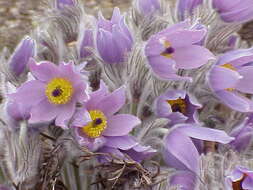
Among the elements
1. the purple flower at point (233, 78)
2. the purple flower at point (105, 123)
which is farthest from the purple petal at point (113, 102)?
the purple flower at point (233, 78)

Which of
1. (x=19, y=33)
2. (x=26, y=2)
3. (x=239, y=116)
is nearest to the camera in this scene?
(x=239, y=116)

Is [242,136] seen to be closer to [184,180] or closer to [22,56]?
[184,180]

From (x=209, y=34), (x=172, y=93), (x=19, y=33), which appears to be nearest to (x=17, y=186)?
(x=172, y=93)

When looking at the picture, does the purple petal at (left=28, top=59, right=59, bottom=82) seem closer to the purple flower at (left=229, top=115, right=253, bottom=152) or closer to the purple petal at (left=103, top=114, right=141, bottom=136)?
the purple petal at (left=103, top=114, right=141, bottom=136)

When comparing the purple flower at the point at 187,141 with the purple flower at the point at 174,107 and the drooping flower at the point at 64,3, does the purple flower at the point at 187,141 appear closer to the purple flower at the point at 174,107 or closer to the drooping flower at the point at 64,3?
the purple flower at the point at 174,107

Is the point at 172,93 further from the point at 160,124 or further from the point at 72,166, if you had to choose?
the point at 72,166

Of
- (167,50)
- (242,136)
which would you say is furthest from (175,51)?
(242,136)

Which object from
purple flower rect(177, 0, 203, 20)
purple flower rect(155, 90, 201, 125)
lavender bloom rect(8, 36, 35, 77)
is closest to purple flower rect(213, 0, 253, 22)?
purple flower rect(177, 0, 203, 20)
